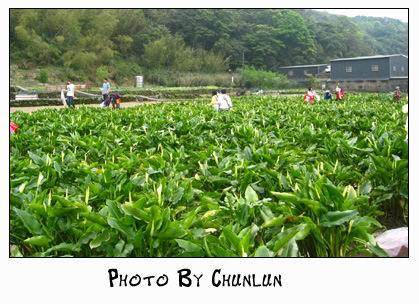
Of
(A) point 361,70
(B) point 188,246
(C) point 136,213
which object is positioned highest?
(A) point 361,70

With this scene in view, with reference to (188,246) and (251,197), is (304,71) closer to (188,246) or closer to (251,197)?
(251,197)

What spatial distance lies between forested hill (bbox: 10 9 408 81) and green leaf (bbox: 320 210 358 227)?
1614 inches

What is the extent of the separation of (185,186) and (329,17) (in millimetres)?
91673

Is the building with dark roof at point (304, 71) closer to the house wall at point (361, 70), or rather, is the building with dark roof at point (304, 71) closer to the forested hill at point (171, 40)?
the forested hill at point (171, 40)

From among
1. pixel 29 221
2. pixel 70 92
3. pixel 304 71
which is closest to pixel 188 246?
pixel 29 221

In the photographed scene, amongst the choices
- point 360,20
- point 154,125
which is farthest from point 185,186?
point 360,20

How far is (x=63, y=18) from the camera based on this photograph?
148 feet

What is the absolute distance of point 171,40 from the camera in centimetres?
5441

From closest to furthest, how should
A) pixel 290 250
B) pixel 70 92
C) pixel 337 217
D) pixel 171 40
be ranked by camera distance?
pixel 290 250, pixel 337 217, pixel 70 92, pixel 171 40

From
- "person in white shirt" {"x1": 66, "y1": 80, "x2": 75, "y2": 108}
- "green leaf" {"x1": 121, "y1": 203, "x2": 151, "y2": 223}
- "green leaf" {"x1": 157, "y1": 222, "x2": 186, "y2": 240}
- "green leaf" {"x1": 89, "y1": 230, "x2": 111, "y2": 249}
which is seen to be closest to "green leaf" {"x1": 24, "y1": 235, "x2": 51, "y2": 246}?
"green leaf" {"x1": 89, "y1": 230, "x2": 111, "y2": 249}

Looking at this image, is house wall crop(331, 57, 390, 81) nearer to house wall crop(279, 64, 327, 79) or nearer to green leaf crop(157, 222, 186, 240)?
house wall crop(279, 64, 327, 79)

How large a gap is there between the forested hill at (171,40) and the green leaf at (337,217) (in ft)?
135

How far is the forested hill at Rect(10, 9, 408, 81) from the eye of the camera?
143 feet

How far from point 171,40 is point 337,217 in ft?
177
